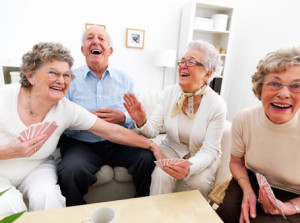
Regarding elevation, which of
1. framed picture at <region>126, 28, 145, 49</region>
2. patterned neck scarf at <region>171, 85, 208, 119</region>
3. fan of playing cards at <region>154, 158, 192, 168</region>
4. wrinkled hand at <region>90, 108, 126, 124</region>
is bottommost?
fan of playing cards at <region>154, 158, 192, 168</region>

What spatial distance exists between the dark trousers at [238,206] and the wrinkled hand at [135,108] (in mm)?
749

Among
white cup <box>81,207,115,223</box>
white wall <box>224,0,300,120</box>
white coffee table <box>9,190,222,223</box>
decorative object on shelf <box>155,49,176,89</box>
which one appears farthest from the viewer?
decorative object on shelf <box>155,49,176,89</box>

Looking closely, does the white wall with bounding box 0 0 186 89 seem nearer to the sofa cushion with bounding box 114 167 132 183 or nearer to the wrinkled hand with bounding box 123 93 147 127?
the wrinkled hand with bounding box 123 93 147 127

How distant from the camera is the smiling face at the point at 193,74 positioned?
1433 millimetres

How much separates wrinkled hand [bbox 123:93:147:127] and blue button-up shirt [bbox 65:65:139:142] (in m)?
0.29

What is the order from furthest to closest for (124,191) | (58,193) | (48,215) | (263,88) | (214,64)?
1. (124,191)
2. (214,64)
3. (58,193)
4. (263,88)
5. (48,215)

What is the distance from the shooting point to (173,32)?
3.52 m

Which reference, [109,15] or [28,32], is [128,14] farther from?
[28,32]

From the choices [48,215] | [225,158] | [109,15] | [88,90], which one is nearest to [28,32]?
[109,15]

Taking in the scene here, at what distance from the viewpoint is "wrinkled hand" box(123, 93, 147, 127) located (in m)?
1.49

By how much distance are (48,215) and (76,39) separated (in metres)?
2.80

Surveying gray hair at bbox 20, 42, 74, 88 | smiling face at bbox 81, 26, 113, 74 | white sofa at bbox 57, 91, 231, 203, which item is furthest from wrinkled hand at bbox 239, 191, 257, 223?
smiling face at bbox 81, 26, 113, 74

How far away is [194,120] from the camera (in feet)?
4.89

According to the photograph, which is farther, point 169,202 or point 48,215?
point 169,202
